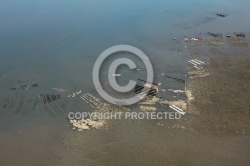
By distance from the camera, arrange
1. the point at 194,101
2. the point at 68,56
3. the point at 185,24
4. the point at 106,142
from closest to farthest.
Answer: the point at 106,142
the point at 194,101
the point at 68,56
the point at 185,24

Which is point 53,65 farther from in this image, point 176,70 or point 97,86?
point 176,70

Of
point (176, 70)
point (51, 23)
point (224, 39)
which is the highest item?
point (51, 23)

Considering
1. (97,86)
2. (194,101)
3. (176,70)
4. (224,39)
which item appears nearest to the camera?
(194,101)

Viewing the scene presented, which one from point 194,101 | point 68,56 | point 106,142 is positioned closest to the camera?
point 106,142

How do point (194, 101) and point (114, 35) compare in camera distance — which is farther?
point (114, 35)

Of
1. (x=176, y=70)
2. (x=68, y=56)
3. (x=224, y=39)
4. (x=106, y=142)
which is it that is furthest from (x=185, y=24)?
(x=106, y=142)

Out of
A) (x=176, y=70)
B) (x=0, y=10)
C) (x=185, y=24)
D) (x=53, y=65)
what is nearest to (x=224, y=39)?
(x=185, y=24)

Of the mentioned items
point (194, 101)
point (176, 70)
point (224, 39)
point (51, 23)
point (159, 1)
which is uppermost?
point (159, 1)

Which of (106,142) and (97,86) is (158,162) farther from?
(97,86)

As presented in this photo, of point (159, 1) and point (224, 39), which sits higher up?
point (159, 1)
